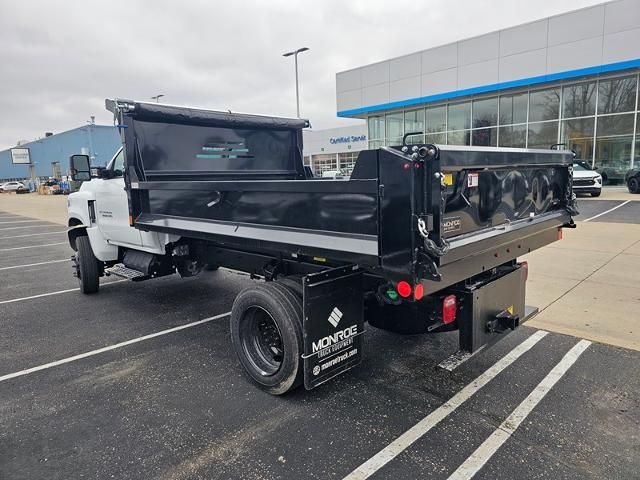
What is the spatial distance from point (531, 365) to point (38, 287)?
24.3 ft

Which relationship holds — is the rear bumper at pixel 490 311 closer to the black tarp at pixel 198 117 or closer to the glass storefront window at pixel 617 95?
the black tarp at pixel 198 117

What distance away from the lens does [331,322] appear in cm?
330

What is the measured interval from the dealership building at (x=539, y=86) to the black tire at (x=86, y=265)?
725 inches

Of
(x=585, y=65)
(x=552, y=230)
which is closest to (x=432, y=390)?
(x=552, y=230)

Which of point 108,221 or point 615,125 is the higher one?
point 615,125

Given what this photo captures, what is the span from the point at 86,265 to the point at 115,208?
144 centimetres

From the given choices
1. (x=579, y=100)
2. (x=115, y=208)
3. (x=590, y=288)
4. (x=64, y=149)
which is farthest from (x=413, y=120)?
(x=64, y=149)

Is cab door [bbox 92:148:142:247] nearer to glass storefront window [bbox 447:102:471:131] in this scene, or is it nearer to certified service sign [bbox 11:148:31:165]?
glass storefront window [bbox 447:102:471:131]

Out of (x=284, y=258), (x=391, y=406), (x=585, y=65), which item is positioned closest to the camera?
(x=391, y=406)

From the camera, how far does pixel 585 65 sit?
69.4ft

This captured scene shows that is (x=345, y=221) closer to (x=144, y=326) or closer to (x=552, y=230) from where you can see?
(x=552, y=230)

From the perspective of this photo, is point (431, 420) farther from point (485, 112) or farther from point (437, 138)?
point (437, 138)

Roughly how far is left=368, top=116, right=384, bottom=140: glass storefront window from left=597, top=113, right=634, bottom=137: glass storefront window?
12539mm

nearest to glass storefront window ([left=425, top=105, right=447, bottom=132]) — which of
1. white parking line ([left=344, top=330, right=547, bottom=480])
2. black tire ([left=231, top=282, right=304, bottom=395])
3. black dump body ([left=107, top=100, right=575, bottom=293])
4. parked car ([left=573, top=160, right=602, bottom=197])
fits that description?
parked car ([left=573, top=160, right=602, bottom=197])
